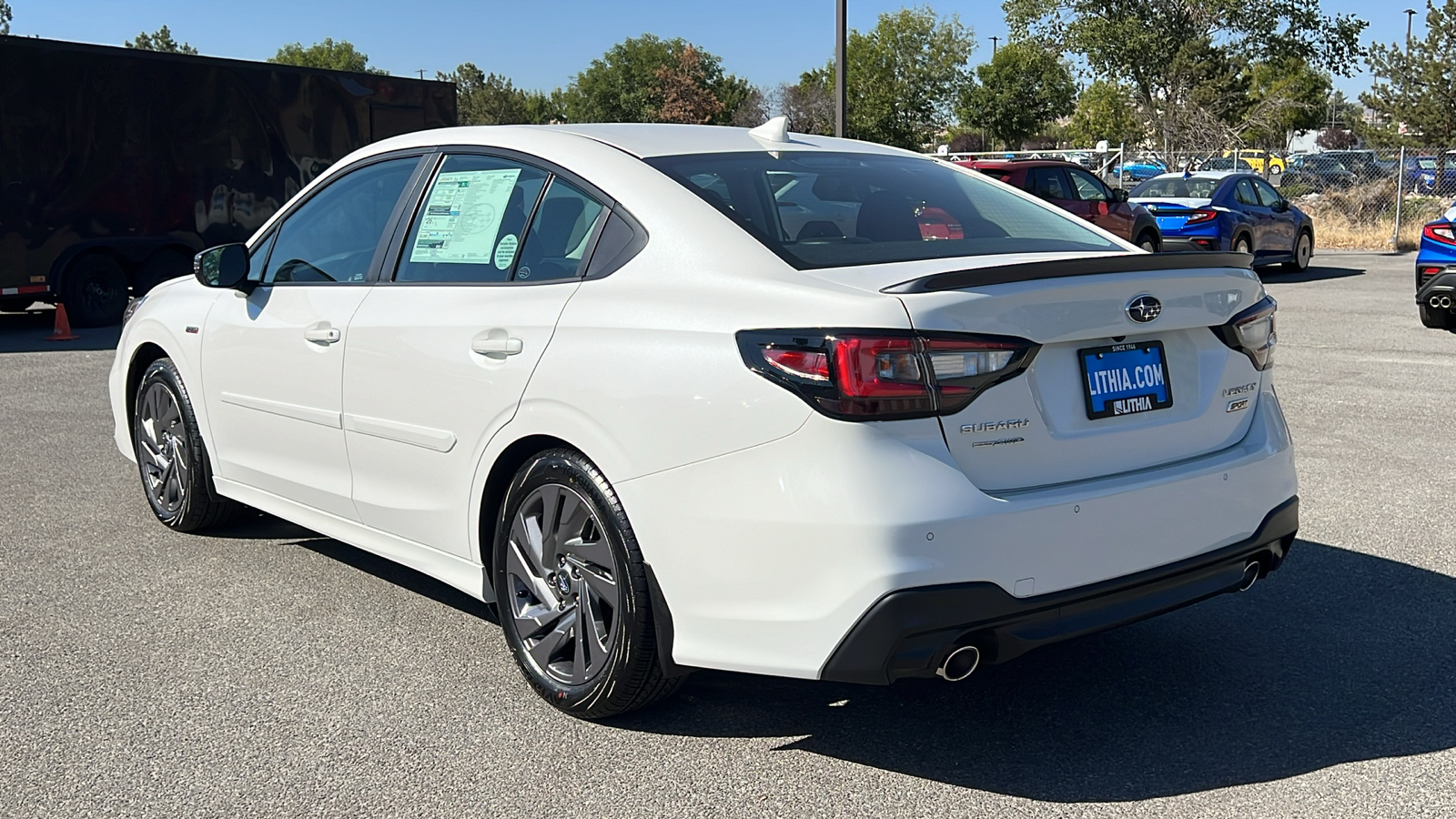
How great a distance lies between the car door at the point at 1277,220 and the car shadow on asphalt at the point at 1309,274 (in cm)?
40

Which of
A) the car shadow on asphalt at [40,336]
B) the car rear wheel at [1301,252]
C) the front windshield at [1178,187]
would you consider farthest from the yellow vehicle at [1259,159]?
the car shadow on asphalt at [40,336]

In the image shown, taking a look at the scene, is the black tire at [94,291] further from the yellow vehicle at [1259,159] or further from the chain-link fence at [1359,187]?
the yellow vehicle at [1259,159]

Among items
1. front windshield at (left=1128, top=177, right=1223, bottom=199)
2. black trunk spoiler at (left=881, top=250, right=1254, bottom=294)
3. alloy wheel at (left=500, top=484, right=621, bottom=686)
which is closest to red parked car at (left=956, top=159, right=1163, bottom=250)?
front windshield at (left=1128, top=177, right=1223, bottom=199)

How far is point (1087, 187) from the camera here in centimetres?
1883

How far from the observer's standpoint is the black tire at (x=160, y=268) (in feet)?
51.4

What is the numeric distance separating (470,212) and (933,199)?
144 centimetres

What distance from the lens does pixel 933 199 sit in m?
4.12

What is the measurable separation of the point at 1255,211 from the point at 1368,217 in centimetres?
1002

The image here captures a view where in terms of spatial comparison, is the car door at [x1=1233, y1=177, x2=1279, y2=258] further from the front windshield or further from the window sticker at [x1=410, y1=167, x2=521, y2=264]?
the window sticker at [x1=410, y1=167, x2=521, y2=264]

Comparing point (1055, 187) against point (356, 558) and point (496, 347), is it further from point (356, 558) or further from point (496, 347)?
point (496, 347)

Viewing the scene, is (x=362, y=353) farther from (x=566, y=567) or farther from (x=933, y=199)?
(x=933, y=199)

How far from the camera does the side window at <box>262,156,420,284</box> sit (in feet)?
15.1

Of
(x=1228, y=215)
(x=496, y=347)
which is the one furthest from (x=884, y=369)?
(x=1228, y=215)

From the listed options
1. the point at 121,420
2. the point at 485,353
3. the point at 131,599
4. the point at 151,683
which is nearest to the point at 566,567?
the point at 485,353
